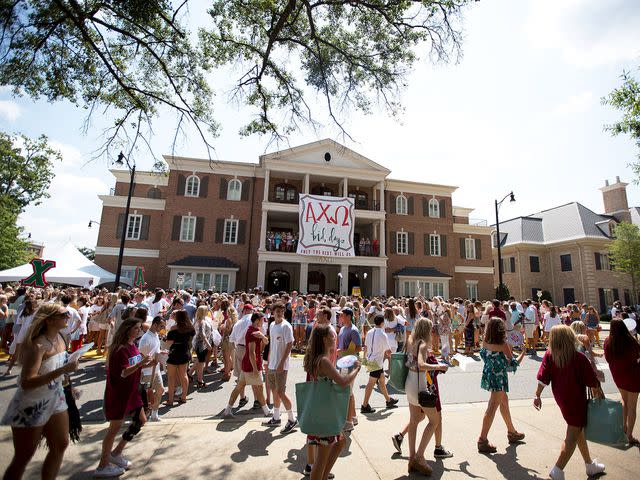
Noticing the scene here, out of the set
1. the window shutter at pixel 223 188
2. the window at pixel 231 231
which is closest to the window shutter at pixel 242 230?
the window at pixel 231 231

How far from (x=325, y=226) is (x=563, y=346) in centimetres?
2056

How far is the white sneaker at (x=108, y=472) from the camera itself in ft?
11.9

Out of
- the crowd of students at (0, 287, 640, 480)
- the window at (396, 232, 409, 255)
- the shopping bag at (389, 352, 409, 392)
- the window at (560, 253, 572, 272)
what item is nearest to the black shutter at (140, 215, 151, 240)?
the crowd of students at (0, 287, 640, 480)

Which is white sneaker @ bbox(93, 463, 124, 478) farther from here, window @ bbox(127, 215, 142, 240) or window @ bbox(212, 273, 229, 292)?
window @ bbox(127, 215, 142, 240)

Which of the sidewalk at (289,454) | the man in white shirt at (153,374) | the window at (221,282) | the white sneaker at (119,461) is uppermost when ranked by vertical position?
the window at (221,282)

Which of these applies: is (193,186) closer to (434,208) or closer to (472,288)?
(434,208)

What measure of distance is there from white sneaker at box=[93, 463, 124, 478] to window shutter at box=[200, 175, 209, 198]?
24.1m

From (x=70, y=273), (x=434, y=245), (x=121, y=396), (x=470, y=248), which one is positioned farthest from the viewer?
(x=470, y=248)

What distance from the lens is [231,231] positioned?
85.7 ft

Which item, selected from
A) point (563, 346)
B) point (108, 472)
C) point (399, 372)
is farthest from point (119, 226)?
point (563, 346)

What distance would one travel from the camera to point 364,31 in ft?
26.4

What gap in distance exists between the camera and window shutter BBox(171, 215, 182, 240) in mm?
25062

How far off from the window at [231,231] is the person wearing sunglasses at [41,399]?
2318 cm

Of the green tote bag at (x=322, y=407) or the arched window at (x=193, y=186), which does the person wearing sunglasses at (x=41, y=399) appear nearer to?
the green tote bag at (x=322, y=407)
